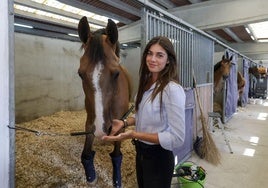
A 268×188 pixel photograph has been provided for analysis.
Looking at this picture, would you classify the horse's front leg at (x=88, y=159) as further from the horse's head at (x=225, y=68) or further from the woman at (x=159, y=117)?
the horse's head at (x=225, y=68)

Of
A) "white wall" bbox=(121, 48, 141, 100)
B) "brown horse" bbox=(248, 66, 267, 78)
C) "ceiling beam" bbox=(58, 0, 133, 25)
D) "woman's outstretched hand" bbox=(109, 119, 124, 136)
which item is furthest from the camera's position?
"brown horse" bbox=(248, 66, 267, 78)

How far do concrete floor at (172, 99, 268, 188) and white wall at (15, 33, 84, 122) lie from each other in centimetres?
298

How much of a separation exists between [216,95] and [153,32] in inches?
172

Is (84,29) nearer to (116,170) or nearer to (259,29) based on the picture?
(116,170)

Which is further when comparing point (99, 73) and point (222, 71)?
point (222, 71)

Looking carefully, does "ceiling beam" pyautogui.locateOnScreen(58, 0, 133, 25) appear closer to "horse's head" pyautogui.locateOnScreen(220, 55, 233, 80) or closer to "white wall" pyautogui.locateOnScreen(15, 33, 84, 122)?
"white wall" pyautogui.locateOnScreen(15, 33, 84, 122)

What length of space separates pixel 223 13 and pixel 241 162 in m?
2.33

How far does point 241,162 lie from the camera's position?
2852mm

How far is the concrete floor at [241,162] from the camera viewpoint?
230cm

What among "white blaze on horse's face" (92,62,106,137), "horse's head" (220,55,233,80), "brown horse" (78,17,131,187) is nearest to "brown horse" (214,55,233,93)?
"horse's head" (220,55,233,80)

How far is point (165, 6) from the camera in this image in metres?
3.61

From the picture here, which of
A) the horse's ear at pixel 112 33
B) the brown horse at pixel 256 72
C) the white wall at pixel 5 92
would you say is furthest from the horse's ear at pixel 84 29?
the brown horse at pixel 256 72

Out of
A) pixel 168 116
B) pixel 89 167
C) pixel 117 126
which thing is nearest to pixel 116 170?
pixel 89 167

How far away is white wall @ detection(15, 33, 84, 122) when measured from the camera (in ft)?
12.8
